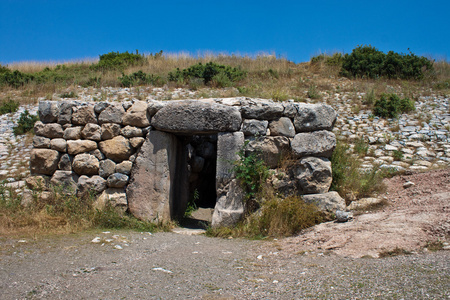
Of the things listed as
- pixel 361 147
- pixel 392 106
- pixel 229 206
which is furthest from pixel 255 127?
pixel 392 106

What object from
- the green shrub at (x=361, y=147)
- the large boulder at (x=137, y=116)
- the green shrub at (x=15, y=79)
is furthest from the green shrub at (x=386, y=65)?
the green shrub at (x=15, y=79)

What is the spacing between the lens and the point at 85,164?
6.04 metres

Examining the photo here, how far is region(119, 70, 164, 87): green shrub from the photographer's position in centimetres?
1145

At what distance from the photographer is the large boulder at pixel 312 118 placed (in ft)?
19.3

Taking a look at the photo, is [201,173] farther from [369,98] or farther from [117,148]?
[369,98]

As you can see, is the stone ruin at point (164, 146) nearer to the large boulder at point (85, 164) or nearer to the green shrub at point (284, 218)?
the large boulder at point (85, 164)

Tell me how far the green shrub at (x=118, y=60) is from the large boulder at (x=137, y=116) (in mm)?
8345

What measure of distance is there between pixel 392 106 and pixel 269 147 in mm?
6003

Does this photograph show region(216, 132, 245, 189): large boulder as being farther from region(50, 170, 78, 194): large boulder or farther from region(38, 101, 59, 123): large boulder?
region(38, 101, 59, 123): large boulder

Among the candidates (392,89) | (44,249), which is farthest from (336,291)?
(392,89)

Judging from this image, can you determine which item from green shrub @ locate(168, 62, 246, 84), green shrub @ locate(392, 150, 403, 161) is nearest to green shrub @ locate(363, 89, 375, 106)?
green shrub @ locate(392, 150, 403, 161)

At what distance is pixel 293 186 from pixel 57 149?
4011mm

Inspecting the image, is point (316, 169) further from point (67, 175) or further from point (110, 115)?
point (67, 175)

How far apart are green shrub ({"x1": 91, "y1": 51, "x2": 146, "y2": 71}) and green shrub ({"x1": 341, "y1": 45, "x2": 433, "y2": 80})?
8254mm
